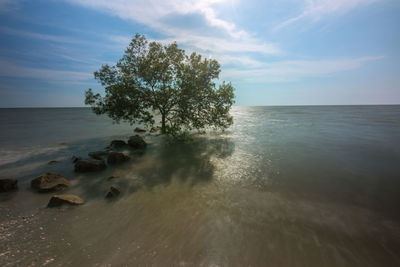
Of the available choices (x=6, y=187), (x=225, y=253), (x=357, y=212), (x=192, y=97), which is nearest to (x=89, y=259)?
(x=225, y=253)

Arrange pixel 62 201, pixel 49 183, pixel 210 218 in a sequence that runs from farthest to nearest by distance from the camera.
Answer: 1. pixel 49 183
2. pixel 62 201
3. pixel 210 218

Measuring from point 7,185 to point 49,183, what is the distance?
180 centimetres

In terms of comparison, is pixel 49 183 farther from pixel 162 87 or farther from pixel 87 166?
pixel 162 87

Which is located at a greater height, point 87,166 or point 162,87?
point 162,87

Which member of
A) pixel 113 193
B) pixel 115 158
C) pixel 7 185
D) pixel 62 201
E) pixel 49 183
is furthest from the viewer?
pixel 115 158

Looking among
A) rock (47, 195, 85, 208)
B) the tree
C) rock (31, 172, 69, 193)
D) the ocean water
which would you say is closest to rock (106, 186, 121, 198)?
the ocean water

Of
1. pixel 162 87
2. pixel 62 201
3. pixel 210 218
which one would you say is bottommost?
pixel 210 218

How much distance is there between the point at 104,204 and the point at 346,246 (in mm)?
9212

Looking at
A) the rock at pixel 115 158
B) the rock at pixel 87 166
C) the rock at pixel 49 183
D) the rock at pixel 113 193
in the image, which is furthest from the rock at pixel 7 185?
the rock at pixel 113 193

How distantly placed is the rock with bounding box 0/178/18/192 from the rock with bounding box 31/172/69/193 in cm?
73

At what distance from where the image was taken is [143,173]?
428 inches

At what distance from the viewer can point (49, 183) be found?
28.0ft

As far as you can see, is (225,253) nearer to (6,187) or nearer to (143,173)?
(143,173)

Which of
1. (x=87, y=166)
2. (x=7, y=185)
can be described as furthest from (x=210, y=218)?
(x=7, y=185)
